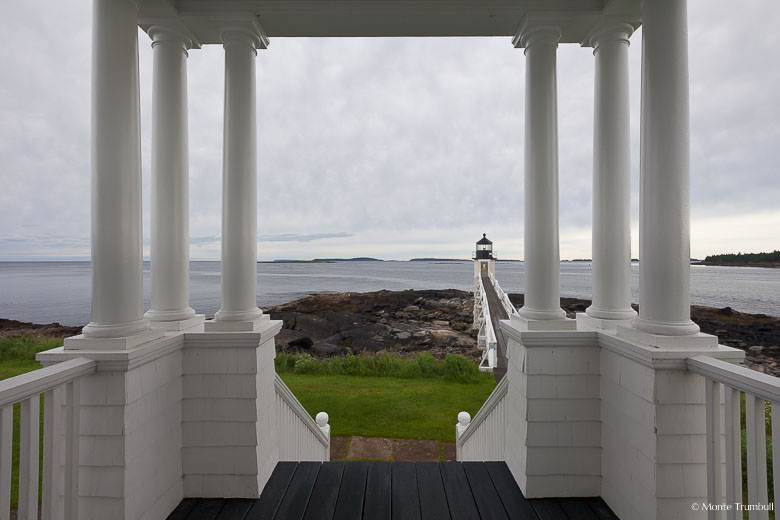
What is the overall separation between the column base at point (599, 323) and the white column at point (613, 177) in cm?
4

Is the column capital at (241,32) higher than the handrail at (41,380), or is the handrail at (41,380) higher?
the column capital at (241,32)

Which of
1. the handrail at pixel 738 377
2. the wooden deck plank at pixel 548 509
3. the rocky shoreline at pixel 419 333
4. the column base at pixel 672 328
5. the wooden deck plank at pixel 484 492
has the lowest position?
the rocky shoreline at pixel 419 333

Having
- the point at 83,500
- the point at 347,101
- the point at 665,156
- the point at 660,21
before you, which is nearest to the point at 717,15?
the point at 660,21

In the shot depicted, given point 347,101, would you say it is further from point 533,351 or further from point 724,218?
point 533,351

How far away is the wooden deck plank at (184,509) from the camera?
94.4 inches

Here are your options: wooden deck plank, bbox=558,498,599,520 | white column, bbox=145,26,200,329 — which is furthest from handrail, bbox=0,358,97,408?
wooden deck plank, bbox=558,498,599,520

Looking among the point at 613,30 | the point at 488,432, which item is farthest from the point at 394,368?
the point at 613,30

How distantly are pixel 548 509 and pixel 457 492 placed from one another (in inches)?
24.6

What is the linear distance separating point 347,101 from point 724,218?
19221 mm

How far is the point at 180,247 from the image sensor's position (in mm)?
2934

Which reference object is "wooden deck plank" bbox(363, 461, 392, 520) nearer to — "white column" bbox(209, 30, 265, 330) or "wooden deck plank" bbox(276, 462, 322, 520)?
"wooden deck plank" bbox(276, 462, 322, 520)

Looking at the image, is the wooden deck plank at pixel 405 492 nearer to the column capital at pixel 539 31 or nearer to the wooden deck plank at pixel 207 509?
the wooden deck plank at pixel 207 509

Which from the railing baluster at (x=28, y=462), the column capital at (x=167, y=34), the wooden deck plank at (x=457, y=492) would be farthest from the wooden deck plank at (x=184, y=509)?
the column capital at (x=167, y=34)

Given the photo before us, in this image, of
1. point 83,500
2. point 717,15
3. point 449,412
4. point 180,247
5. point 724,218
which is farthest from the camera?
point 724,218
